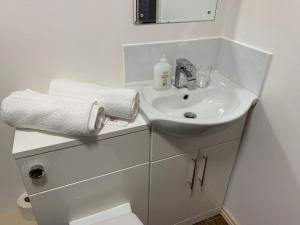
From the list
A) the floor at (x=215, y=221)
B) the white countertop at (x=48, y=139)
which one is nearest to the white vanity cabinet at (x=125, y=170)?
the white countertop at (x=48, y=139)

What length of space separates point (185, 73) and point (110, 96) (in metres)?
0.41

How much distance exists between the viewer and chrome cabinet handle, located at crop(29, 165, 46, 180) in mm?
829

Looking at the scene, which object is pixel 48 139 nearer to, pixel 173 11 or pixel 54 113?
pixel 54 113

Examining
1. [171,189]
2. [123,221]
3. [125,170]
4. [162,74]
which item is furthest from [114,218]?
[162,74]

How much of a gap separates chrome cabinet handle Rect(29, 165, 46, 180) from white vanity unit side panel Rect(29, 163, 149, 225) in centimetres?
10

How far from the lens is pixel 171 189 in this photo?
1.20 meters

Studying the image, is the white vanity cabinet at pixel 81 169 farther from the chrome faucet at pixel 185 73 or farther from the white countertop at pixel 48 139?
the chrome faucet at pixel 185 73

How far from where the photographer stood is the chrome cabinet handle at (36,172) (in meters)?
0.83

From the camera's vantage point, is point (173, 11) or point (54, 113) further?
point (173, 11)

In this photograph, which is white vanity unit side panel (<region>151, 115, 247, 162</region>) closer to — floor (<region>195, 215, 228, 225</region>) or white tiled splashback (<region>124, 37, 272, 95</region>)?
white tiled splashback (<region>124, 37, 272, 95</region>)

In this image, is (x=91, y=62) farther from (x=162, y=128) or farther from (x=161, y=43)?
(x=162, y=128)

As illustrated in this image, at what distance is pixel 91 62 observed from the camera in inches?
42.6

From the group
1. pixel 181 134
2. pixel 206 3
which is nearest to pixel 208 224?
pixel 181 134

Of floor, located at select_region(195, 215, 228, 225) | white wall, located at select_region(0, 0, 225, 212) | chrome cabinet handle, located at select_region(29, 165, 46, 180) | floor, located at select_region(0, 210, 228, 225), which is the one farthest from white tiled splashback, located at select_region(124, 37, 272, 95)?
floor, located at select_region(0, 210, 228, 225)
